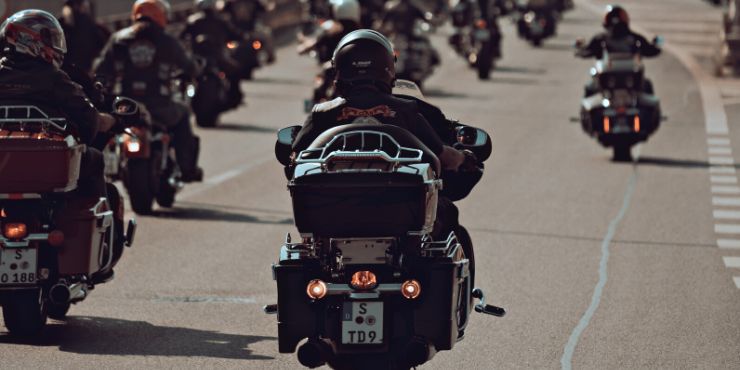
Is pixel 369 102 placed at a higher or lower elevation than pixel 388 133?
higher

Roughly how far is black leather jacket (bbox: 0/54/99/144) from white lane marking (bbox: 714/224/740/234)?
6900 mm

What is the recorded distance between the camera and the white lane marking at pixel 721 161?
21.0m

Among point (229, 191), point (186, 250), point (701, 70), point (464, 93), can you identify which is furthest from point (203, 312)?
point (701, 70)

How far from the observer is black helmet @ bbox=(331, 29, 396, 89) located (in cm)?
794

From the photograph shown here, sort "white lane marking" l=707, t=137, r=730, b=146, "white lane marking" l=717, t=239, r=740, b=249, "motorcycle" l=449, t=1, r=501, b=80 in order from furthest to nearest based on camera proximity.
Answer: "motorcycle" l=449, t=1, r=501, b=80, "white lane marking" l=707, t=137, r=730, b=146, "white lane marking" l=717, t=239, r=740, b=249

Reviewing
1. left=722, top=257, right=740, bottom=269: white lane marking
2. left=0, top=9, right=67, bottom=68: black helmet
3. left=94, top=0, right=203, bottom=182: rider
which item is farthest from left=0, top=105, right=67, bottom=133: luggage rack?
left=94, top=0, right=203, bottom=182: rider

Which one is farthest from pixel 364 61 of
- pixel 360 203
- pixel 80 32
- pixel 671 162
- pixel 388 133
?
pixel 80 32

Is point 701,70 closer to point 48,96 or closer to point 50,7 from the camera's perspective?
point 50,7

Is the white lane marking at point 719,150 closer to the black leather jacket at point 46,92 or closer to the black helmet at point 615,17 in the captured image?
the black helmet at point 615,17

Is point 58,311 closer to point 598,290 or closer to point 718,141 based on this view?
point 598,290

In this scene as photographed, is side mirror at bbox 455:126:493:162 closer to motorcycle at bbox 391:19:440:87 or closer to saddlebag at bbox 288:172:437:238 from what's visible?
saddlebag at bbox 288:172:437:238

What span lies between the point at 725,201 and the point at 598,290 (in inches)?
239

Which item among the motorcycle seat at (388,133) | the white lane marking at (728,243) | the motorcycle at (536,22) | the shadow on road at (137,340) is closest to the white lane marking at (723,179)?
the white lane marking at (728,243)

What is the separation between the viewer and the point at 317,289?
291 inches
